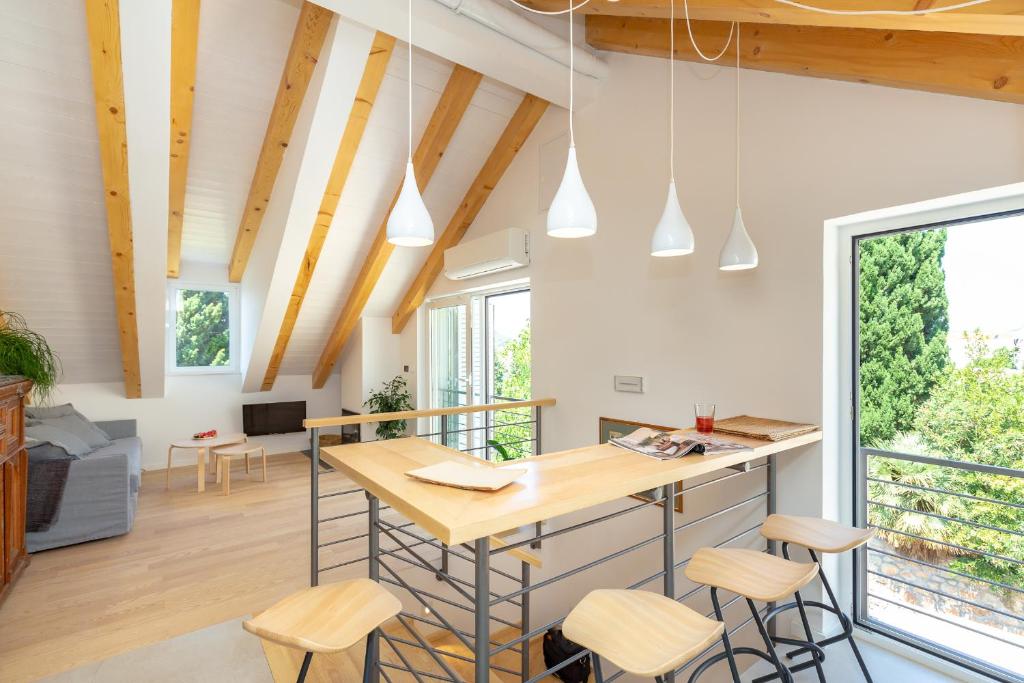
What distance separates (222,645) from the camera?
7.79 feet

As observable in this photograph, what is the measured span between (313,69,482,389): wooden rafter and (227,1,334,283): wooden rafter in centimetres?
90

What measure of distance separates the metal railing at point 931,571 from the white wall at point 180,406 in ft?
19.7

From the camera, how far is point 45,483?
3342 millimetres

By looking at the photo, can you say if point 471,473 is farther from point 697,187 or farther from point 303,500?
point 303,500

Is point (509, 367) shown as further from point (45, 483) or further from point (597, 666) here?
point (45, 483)

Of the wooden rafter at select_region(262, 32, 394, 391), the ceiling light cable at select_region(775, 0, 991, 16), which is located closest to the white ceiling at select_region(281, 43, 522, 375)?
the wooden rafter at select_region(262, 32, 394, 391)

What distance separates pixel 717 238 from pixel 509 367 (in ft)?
7.37

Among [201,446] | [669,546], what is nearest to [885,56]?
[669,546]

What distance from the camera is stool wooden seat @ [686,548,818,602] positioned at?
4.69 ft

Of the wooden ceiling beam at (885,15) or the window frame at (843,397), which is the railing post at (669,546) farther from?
the wooden ceiling beam at (885,15)

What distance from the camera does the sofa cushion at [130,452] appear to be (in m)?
3.91

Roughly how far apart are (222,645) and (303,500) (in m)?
2.24

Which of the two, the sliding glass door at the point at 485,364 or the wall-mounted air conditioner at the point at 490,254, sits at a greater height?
the wall-mounted air conditioner at the point at 490,254

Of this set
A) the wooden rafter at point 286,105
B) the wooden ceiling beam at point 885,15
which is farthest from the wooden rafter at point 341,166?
the wooden ceiling beam at point 885,15
